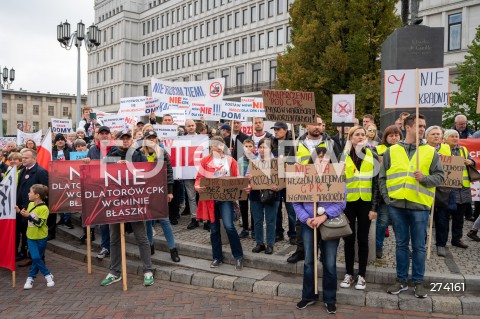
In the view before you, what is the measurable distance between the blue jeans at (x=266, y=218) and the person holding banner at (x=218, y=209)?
403 mm

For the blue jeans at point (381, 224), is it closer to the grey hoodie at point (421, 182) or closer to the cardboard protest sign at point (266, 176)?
the grey hoodie at point (421, 182)

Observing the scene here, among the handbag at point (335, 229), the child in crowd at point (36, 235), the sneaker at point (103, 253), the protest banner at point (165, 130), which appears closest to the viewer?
the handbag at point (335, 229)

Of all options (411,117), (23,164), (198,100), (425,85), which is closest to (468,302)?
(411,117)

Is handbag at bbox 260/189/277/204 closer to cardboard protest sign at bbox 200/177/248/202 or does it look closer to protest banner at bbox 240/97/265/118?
cardboard protest sign at bbox 200/177/248/202

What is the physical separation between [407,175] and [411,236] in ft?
2.46

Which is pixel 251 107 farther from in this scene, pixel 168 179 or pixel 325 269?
pixel 325 269

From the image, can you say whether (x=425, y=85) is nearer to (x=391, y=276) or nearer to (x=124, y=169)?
(x=391, y=276)

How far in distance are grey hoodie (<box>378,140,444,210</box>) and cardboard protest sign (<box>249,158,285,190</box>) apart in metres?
1.53

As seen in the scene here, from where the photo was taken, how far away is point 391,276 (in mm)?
5691

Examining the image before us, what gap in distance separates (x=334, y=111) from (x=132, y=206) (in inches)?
301

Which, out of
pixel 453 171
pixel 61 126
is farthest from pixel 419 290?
pixel 61 126

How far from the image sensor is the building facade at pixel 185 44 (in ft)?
170

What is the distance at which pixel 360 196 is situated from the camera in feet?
18.2

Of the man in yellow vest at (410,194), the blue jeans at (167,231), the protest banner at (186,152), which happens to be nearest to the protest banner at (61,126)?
the protest banner at (186,152)
